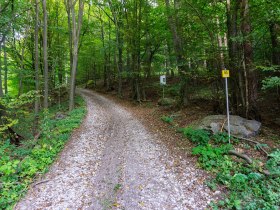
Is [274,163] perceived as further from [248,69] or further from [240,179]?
[248,69]

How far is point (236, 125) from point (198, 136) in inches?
52.8

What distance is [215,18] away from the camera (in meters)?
A: 7.58

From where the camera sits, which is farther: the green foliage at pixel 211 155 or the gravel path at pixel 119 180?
the green foliage at pixel 211 155

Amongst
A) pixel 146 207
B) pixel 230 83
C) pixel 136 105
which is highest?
pixel 230 83

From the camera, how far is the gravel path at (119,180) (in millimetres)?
3643

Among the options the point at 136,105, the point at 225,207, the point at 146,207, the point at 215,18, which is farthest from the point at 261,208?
the point at 136,105

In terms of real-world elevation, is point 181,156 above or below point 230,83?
below

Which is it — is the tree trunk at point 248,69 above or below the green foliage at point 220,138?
above

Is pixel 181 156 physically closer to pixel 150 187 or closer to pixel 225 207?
pixel 150 187

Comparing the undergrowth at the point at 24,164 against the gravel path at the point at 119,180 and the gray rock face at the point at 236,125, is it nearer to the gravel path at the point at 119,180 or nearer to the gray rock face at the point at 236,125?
the gravel path at the point at 119,180

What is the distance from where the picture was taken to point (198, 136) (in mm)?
6031

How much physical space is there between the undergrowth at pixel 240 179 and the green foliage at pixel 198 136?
0.85 ft

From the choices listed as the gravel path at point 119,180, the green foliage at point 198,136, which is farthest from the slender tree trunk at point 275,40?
the gravel path at point 119,180

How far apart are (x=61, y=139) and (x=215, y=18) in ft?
25.9
